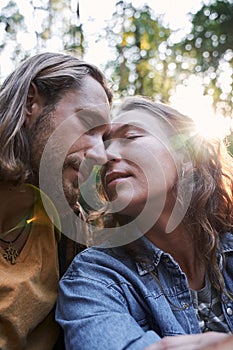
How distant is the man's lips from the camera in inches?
70.8

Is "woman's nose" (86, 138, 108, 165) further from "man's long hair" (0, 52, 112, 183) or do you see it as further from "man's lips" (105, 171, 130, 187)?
"man's long hair" (0, 52, 112, 183)

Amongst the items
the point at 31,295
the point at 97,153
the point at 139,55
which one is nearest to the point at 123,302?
the point at 31,295

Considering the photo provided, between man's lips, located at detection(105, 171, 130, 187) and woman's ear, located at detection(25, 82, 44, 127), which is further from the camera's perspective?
woman's ear, located at detection(25, 82, 44, 127)

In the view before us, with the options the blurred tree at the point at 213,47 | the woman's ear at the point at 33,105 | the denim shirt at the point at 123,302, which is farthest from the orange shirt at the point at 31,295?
the blurred tree at the point at 213,47

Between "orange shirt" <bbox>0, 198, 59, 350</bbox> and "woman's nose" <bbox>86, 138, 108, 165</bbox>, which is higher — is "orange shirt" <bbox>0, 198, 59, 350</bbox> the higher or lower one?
the lower one

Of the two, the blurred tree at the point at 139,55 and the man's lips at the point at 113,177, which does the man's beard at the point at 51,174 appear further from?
the blurred tree at the point at 139,55

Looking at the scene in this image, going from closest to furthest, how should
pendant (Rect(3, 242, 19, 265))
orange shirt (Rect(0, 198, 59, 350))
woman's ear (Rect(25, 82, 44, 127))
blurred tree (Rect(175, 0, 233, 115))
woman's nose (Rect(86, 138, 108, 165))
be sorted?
1. orange shirt (Rect(0, 198, 59, 350))
2. pendant (Rect(3, 242, 19, 265))
3. woman's nose (Rect(86, 138, 108, 165))
4. woman's ear (Rect(25, 82, 44, 127))
5. blurred tree (Rect(175, 0, 233, 115))

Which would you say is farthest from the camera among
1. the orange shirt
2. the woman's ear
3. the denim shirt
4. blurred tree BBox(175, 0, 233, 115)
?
blurred tree BBox(175, 0, 233, 115)

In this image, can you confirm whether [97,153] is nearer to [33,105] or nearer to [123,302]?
[33,105]

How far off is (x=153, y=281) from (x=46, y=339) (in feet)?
1.46

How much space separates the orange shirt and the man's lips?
311mm

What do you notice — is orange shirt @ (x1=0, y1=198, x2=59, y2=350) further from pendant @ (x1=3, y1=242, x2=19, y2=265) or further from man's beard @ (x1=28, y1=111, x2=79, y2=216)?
man's beard @ (x1=28, y1=111, x2=79, y2=216)

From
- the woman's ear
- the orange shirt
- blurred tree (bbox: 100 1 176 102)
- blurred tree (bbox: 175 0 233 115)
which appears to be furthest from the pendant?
blurred tree (bbox: 175 0 233 115)

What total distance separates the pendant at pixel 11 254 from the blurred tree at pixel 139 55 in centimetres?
219
